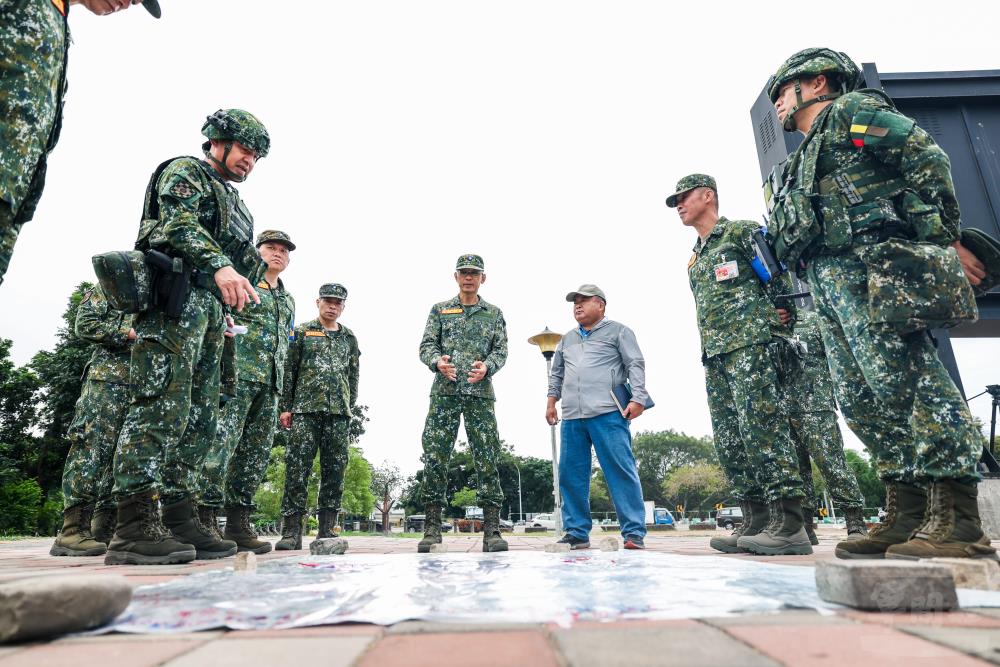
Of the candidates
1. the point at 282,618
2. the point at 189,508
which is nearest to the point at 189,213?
the point at 189,508

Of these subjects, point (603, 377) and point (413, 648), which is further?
point (603, 377)

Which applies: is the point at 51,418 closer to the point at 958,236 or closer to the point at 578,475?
the point at 578,475

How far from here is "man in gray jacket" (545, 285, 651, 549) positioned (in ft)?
12.6

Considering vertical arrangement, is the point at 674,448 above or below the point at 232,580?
above

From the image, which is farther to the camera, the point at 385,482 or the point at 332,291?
the point at 385,482

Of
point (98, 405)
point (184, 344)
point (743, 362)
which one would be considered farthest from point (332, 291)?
point (743, 362)

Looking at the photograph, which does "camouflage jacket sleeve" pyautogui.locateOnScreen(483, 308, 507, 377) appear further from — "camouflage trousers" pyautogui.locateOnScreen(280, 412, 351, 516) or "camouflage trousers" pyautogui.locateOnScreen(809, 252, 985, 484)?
"camouflage trousers" pyautogui.locateOnScreen(809, 252, 985, 484)

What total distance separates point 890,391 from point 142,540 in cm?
356

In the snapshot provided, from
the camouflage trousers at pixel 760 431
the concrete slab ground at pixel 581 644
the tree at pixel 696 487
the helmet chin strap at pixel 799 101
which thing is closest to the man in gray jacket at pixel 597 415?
the camouflage trousers at pixel 760 431

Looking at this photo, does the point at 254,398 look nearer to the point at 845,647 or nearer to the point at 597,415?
the point at 597,415

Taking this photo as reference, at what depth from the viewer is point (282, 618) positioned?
3.76 feet

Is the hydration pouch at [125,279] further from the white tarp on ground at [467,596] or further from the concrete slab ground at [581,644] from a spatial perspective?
the concrete slab ground at [581,644]

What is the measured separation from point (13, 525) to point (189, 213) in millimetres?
18896

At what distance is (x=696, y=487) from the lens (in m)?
55.7
